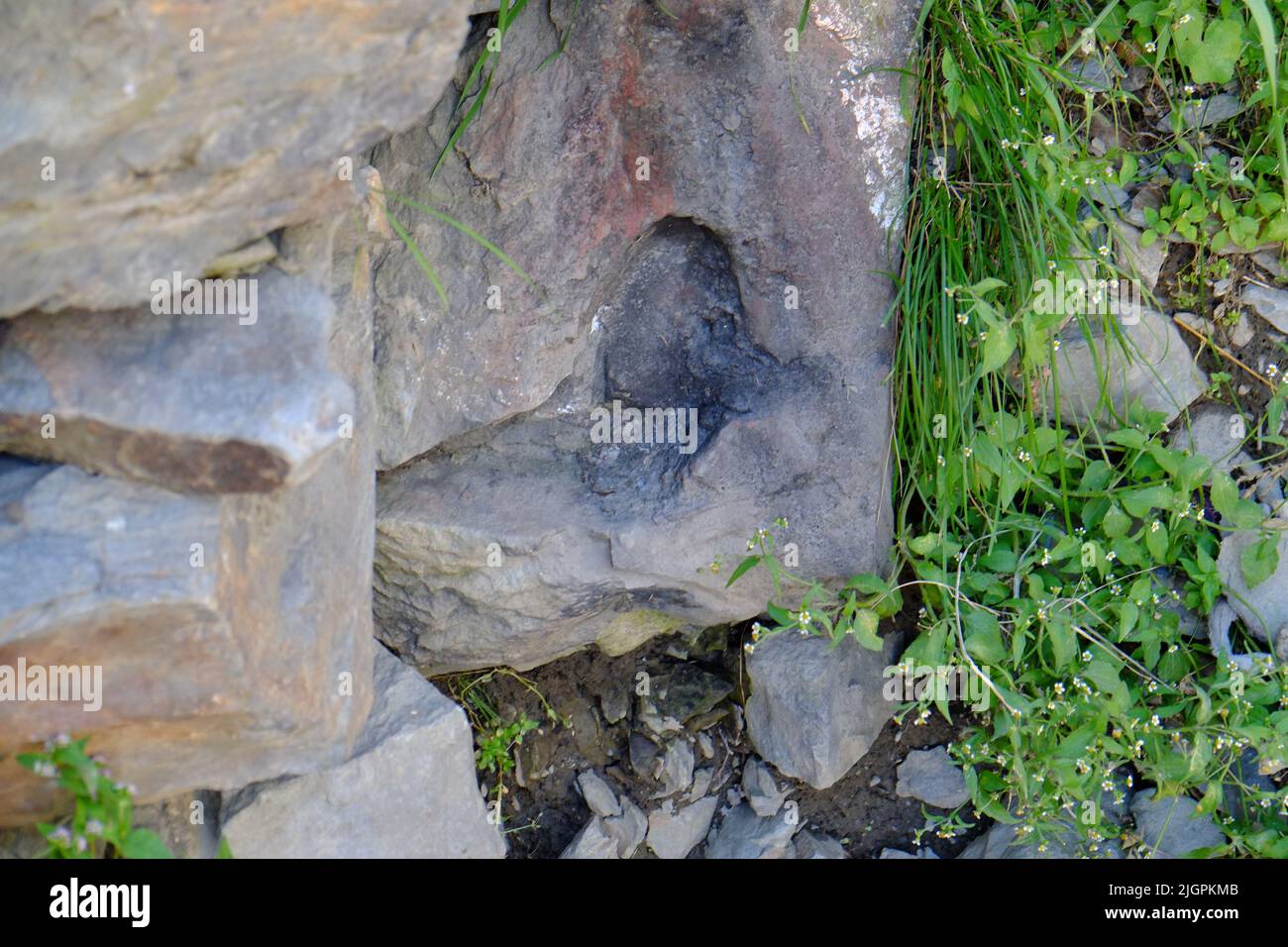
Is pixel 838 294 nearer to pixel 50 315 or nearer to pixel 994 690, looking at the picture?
pixel 994 690

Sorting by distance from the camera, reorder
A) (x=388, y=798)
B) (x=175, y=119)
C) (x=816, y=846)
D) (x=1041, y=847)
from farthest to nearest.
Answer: (x=816, y=846)
(x=1041, y=847)
(x=388, y=798)
(x=175, y=119)

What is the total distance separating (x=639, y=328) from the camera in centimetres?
302

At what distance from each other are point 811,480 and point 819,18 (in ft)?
3.70

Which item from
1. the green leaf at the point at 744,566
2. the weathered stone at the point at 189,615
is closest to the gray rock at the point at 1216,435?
the green leaf at the point at 744,566

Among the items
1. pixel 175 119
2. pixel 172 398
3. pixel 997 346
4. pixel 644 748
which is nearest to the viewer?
pixel 175 119

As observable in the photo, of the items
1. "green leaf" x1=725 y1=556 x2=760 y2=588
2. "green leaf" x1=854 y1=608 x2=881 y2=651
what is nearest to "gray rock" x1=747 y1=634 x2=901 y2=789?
"green leaf" x1=854 y1=608 x2=881 y2=651

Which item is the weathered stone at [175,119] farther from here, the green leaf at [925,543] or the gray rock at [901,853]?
the gray rock at [901,853]

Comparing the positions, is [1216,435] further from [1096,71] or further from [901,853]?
[901,853]

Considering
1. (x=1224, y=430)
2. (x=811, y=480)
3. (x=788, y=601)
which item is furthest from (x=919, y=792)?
(x=1224, y=430)

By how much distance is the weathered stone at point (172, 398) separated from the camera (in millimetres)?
2010

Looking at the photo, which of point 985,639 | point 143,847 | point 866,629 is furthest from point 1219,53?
point 143,847

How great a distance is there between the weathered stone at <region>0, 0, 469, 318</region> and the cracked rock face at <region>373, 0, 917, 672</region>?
700 mm

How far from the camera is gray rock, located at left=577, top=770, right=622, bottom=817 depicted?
3.23 meters

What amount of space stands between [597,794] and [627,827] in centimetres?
12
